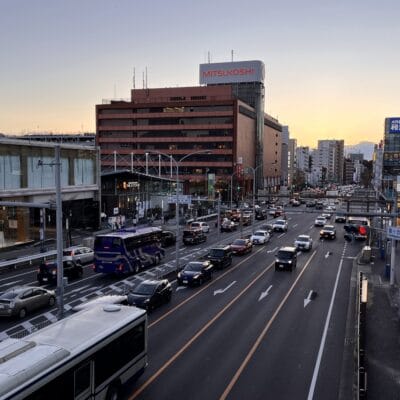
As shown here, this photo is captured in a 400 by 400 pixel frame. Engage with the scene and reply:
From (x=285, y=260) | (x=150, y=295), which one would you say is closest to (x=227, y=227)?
(x=285, y=260)

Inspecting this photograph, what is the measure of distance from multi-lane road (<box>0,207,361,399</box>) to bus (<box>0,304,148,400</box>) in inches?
61.4

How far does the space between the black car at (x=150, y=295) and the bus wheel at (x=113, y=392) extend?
31.9 ft

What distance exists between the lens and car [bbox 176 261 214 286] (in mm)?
29516

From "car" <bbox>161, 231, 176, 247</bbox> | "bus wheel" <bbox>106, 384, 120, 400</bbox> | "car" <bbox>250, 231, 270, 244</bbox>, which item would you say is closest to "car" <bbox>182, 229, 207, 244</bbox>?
"car" <bbox>161, 231, 176, 247</bbox>

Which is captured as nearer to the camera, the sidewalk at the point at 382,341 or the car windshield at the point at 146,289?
the sidewalk at the point at 382,341

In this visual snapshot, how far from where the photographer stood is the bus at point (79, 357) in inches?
391

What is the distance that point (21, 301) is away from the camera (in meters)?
22.8

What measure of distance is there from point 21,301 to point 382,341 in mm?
17564

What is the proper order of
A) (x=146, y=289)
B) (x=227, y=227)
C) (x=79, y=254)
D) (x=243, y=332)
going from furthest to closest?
(x=227, y=227)
(x=79, y=254)
(x=146, y=289)
(x=243, y=332)

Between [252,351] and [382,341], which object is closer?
[252,351]

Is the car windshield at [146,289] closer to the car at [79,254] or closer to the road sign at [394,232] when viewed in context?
the car at [79,254]

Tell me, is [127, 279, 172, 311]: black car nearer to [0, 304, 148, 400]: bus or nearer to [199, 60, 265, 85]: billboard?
[0, 304, 148, 400]: bus

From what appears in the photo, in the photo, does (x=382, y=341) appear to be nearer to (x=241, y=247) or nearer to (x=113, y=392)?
(x=113, y=392)

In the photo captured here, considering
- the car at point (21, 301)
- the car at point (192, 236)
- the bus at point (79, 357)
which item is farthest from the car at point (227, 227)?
the bus at point (79, 357)
